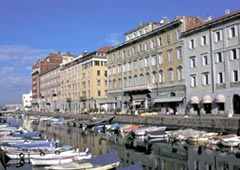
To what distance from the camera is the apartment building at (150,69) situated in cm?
6103

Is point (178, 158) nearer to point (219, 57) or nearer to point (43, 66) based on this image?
point (219, 57)

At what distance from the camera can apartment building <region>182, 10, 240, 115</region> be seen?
49.1 m

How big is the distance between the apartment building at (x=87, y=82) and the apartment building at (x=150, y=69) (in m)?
13.8

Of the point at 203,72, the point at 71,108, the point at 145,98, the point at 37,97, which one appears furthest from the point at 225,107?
the point at 37,97

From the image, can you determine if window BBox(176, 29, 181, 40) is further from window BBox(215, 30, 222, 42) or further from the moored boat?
the moored boat

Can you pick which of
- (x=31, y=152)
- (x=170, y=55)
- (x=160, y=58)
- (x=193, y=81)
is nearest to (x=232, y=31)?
(x=193, y=81)

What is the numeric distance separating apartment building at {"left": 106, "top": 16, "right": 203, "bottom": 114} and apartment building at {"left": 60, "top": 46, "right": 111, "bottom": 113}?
13835 millimetres

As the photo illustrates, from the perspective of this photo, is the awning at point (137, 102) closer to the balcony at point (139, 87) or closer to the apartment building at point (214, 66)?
the balcony at point (139, 87)

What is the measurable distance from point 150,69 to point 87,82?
127 feet

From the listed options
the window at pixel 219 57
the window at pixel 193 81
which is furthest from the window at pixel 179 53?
the window at pixel 219 57

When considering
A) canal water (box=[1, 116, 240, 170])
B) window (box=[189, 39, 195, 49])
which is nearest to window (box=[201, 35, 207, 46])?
window (box=[189, 39, 195, 49])

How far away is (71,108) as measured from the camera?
4636 inches

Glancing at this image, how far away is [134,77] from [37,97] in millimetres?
111928

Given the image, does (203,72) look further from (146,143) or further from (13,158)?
(13,158)
